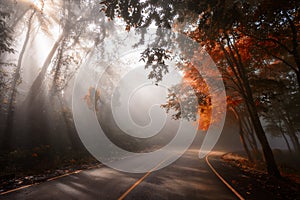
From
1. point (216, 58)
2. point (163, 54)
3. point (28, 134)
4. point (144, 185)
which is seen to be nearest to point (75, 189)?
point (144, 185)

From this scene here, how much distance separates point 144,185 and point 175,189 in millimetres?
1281

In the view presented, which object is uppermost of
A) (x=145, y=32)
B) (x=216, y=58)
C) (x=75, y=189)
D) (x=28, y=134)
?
(x=216, y=58)

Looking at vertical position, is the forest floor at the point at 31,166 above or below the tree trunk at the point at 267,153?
below

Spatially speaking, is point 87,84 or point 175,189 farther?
point 87,84

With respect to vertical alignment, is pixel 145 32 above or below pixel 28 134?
above

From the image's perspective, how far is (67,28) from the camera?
18.5m

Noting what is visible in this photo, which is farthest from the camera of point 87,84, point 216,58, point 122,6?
point 87,84

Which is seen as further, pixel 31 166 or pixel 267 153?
pixel 31 166

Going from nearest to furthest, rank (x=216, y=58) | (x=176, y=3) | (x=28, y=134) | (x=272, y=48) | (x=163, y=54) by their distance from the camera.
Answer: (x=176, y=3), (x=163, y=54), (x=272, y=48), (x=216, y=58), (x=28, y=134)

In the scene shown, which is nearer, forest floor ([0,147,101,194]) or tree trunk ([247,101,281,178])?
forest floor ([0,147,101,194])

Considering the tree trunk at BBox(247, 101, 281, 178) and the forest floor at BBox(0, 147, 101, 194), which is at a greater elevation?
the tree trunk at BBox(247, 101, 281, 178)

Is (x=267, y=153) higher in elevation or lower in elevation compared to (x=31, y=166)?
higher

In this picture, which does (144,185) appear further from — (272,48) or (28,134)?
(28,134)

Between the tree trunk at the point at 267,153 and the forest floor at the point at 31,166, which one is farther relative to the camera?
the tree trunk at the point at 267,153
